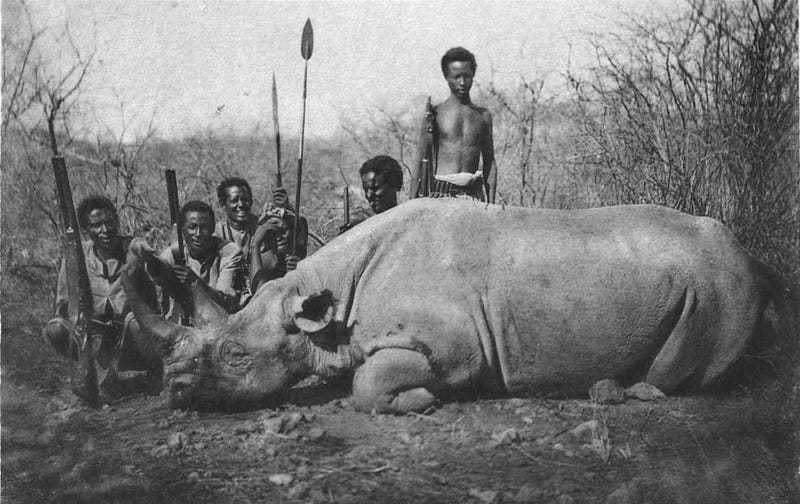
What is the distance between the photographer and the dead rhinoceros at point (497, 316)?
612cm

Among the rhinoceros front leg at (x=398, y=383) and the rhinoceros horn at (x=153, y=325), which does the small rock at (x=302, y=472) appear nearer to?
the rhinoceros front leg at (x=398, y=383)

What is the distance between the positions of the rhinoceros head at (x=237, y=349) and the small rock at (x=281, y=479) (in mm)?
980

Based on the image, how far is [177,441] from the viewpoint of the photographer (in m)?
5.70

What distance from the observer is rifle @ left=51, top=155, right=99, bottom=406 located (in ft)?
21.5

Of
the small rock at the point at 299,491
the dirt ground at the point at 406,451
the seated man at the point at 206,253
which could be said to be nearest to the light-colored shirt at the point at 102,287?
the seated man at the point at 206,253

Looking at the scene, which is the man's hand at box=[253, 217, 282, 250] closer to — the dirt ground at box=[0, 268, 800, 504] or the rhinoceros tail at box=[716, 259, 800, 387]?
the dirt ground at box=[0, 268, 800, 504]

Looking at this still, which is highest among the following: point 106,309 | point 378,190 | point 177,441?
point 378,190

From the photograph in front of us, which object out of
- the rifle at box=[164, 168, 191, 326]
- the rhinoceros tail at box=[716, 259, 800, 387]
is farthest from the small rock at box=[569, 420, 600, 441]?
the rifle at box=[164, 168, 191, 326]

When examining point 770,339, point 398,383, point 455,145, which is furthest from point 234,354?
point 770,339

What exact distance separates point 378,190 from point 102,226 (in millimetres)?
2491

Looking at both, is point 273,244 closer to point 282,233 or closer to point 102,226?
point 282,233

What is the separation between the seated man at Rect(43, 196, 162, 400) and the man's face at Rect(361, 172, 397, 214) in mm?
2195

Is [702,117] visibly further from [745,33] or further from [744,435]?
[744,435]

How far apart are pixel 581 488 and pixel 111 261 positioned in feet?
14.6
